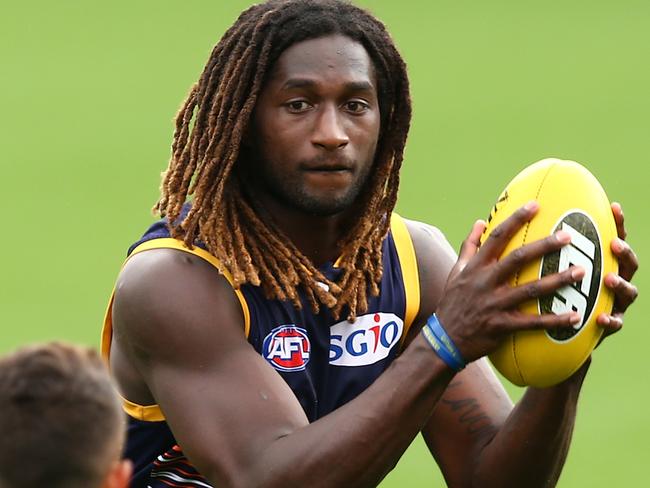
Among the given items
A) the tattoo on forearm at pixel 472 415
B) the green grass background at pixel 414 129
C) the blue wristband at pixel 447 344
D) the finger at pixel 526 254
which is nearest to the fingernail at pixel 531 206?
the finger at pixel 526 254

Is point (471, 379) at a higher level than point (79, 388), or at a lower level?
lower

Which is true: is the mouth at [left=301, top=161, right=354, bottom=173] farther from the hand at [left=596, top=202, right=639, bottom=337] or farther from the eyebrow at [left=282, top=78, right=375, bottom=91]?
the hand at [left=596, top=202, right=639, bottom=337]

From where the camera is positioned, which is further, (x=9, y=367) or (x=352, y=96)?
(x=352, y=96)

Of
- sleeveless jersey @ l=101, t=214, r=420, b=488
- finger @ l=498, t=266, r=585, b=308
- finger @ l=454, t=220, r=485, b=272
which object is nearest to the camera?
finger @ l=498, t=266, r=585, b=308

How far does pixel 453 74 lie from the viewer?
12.4 meters

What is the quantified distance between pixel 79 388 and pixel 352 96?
6.37 ft

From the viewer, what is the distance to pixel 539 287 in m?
4.00

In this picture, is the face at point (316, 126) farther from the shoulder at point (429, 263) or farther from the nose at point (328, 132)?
the shoulder at point (429, 263)

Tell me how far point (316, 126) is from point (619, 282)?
106cm

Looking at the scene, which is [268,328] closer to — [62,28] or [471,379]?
[471,379]

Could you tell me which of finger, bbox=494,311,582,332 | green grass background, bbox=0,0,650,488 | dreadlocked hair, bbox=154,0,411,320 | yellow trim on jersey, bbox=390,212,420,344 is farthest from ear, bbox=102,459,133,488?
green grass background, bbox=0,0,650,488

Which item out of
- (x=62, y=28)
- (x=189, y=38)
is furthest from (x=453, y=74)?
(x=62, y=28)

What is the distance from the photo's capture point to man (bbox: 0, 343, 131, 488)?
3.00 metres

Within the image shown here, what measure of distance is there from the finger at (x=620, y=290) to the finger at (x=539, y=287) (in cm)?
15
